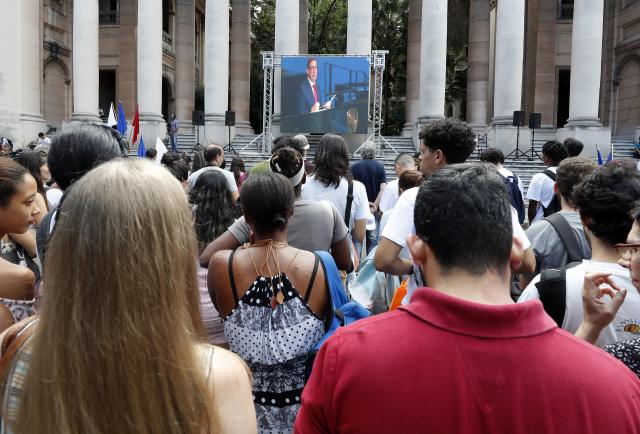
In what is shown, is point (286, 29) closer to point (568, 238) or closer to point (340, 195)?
point (340, 195)

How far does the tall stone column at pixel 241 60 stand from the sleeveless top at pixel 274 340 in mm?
25998

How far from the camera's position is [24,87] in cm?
2386

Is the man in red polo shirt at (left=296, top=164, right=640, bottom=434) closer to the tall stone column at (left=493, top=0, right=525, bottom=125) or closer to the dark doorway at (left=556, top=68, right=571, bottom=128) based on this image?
the tall stone column at (left=493, top=0, right=525, bottom=125)

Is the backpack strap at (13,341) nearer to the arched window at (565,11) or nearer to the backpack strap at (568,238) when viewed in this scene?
the backpack strap at (568,238)

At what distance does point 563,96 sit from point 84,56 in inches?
912

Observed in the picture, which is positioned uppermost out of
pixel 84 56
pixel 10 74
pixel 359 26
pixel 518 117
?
pixel 359 26

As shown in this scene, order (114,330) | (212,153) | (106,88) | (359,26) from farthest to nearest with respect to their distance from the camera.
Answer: (106,88) → (359,26) → (212,153) → (114,330)

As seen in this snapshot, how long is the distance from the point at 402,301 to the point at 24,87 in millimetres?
24467

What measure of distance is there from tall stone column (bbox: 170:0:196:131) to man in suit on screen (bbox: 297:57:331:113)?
9080mm

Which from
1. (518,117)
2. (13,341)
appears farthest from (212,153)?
(518,117)

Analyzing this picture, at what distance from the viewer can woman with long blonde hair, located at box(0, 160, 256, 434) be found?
1.34 metres

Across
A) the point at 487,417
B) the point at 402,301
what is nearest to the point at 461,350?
the point at 487,417

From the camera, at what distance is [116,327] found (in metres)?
1.35

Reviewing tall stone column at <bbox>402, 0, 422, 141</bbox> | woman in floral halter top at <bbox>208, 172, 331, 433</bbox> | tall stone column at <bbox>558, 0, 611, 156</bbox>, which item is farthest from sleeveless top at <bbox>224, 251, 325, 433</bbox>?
tall stone column at <bbox>402, 0, 422, 141</bbox>
